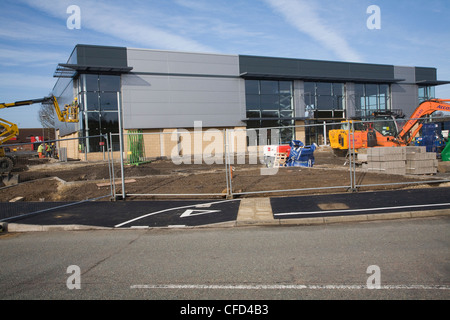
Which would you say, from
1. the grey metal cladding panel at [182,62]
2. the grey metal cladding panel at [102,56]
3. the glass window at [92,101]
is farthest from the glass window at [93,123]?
the grey metal cladding panel at [182,62]

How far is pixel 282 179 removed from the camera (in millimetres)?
14164

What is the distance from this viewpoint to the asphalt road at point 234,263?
14.1 ft

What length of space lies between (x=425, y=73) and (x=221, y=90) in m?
30.7

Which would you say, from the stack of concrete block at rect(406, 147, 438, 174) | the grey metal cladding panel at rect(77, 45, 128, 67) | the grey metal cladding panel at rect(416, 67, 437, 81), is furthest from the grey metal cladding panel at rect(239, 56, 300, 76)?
the stack of concrete block at rect(406, 147, 438, 174)

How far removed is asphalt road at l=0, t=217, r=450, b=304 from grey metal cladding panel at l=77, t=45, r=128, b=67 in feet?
91.5

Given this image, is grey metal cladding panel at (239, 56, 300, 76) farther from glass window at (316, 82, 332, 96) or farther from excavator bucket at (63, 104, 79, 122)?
excavator bucket at (63, 104, 79, 122)

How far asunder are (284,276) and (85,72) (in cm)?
3293

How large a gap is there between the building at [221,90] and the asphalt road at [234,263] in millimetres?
21986

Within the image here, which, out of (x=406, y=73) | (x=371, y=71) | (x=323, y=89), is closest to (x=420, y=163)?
(x=323, y=89)

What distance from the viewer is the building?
1312 inches

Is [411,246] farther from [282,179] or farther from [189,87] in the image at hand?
[189,87]

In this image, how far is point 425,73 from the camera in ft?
159

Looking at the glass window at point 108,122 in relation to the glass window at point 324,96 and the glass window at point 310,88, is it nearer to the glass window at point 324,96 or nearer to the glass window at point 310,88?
the glass window at point 324,96
